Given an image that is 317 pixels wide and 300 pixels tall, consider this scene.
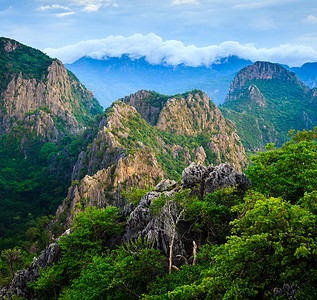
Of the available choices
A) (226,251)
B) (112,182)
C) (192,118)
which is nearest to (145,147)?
(112,182)

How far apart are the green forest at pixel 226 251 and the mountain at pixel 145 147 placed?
15179 millimetres

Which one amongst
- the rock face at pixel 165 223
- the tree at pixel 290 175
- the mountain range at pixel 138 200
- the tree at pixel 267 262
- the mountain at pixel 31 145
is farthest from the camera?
the mountain at pixel 31 145

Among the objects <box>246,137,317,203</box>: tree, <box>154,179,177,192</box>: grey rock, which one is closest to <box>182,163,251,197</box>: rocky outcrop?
<box>246,137,317,203</box>: tree

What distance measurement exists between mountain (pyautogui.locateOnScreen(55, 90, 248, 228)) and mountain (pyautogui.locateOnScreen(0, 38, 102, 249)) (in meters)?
16.6

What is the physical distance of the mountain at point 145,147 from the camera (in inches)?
3442

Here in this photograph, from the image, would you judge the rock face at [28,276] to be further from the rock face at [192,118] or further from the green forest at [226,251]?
the rock face at [192,118]

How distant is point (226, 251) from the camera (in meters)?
16.6

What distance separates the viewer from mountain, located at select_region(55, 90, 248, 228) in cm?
8744

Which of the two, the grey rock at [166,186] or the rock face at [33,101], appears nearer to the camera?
the grey rock at [166,186]

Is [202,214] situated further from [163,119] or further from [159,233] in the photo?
[163,119]

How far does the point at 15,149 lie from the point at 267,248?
162 m

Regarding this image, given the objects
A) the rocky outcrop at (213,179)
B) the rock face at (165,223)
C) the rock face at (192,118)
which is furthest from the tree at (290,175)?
the rock face at (192,118)

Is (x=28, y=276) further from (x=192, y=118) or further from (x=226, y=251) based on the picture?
(x=192, y=118)

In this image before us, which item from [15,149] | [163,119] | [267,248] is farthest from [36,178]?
[267,248]
